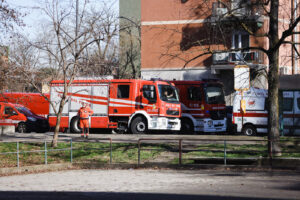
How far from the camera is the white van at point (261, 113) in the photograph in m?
26.3

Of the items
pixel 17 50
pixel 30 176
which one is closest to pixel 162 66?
pixel 17 50

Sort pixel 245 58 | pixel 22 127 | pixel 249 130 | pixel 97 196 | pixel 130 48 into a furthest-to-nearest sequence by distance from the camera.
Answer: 1. pixel 130 48
2. pixel 245 58
3. pixel 22 127
4. pixel 249 130
5. pixel 97 196

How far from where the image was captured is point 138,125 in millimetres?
27125

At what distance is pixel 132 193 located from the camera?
11.1m

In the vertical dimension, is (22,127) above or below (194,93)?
below

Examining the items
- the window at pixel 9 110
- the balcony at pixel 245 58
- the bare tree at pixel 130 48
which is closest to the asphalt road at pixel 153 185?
the window at pixel 9 110

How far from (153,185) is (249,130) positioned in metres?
15.5

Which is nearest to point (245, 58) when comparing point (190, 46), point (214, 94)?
point (190, 46)

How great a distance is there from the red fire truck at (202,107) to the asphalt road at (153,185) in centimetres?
1186

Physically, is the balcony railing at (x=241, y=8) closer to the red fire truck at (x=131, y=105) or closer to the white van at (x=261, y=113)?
the white van at (x=261, y=113)

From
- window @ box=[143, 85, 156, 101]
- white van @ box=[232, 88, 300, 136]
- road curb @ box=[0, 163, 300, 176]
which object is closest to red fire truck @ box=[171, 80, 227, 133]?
white van @ box=[232, 88, 300, 136]

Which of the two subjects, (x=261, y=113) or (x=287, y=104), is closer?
(x=287, y=104)

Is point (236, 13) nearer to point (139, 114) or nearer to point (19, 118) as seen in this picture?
point (139, 114)

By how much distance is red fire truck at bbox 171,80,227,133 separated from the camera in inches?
1102
